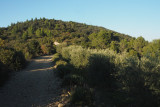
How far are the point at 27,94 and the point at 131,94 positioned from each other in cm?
Answer: 584

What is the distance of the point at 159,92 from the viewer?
5934 mm

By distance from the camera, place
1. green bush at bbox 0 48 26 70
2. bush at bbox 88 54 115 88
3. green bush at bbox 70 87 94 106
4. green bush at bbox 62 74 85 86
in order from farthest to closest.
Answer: green bush at bbox 0 48 26 70
bush at bbox 88 54 115 88
green bush at bbox 62 74 85 86
green bush at bbox 70 87 94 106

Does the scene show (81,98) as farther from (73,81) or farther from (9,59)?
(9,59)

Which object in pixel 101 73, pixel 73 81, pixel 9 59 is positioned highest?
pixel 9 59

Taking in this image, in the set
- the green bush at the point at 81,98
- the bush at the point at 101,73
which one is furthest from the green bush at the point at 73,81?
the bush at the point at 101,73

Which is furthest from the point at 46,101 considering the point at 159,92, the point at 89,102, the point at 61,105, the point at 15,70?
the point at 15,70

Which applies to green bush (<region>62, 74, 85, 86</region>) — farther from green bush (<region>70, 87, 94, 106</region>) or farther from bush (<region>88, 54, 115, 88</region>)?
bush (<region>88, 54, 115, 88</region>)

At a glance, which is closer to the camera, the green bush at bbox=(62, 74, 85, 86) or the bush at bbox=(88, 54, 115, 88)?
the green bush at bbox=(62, 74, 85, 86)

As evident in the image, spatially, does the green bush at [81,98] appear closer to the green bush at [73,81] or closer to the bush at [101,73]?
the green bush at [73,81]

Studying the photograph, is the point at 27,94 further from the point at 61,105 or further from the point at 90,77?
the point at 90,77

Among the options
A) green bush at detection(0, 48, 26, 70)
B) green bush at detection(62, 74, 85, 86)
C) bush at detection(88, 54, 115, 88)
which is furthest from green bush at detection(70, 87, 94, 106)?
green bush at detection(0, 48, 26, 70)

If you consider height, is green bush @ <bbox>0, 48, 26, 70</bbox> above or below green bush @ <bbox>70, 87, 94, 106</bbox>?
above

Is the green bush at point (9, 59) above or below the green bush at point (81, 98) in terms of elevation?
above

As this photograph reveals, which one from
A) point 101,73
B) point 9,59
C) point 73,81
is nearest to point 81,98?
point 73,81
